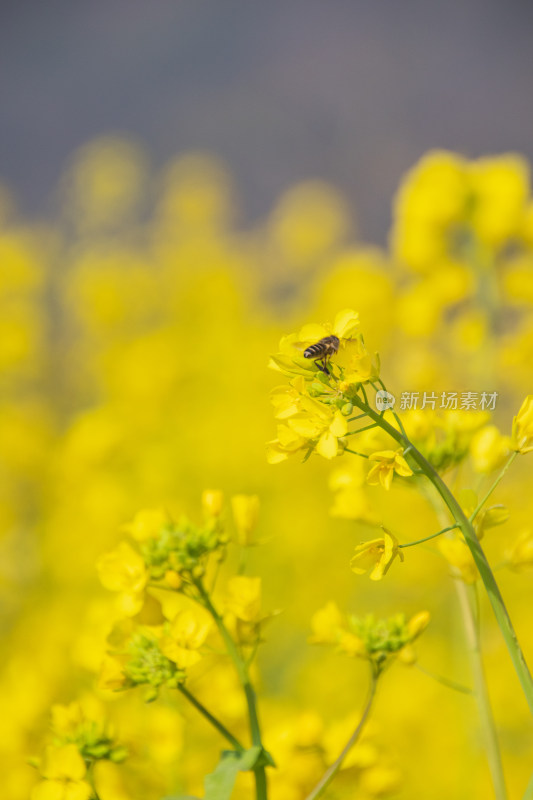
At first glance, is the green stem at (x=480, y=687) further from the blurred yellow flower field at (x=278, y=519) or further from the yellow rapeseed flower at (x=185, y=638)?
the yellow rapeseed flower at (x=185, y=638)

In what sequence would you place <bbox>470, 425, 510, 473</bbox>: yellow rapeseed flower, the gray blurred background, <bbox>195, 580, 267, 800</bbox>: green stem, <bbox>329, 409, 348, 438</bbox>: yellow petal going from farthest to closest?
the gray blurred background → <bbox>470, 425, 510, 473</bbox>: yellow rapeseed flower → <bbox>195, 580, 267, 800</bbox>: green stem → <bbox>329, 409, 348, 438</bbox>: yellow petal

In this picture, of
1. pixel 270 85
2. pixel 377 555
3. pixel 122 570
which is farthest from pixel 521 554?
pixel 270 85

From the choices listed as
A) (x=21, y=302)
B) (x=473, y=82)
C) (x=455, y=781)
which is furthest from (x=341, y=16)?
(x=455, y=781)

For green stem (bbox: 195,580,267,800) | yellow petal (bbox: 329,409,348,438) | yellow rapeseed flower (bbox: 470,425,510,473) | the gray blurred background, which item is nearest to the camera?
yellow petal (bbox: 329,409,348,438)

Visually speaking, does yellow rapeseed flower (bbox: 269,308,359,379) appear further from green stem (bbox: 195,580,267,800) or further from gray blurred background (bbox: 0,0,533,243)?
gray blurred background (bbox: 0,0,533,243)

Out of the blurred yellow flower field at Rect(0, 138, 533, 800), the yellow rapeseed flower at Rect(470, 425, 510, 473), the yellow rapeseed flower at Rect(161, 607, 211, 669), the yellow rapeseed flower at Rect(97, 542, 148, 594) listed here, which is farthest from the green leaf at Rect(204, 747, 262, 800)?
the yellow rapeseed flower at Rect(470, 425, 510, 473)

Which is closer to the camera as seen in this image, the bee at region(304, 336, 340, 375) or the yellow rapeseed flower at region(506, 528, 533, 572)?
the bee at region(304, 336, 340, 375)

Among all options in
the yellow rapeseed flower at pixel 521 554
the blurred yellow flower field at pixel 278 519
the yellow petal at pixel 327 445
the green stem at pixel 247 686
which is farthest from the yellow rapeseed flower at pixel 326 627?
the yellow petal at pixel 327 445

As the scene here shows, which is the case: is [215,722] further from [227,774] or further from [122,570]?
[122,570]
